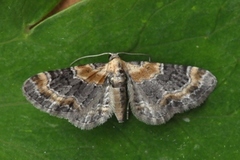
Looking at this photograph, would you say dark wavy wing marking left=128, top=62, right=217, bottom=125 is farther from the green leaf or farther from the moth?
the green leaf

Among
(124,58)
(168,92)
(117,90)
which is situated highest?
(124,58)

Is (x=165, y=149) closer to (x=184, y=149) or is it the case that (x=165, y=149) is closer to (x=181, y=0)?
(x=184, y=149)

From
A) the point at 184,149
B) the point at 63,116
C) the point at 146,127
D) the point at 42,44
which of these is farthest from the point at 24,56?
the point at 184,149

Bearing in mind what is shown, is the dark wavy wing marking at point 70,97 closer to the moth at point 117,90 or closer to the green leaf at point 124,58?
the moth at point 117,90

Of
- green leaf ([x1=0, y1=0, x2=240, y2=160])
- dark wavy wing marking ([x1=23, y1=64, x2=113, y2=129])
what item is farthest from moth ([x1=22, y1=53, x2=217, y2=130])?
green leaf ([x1=0, y1=0, x2=240, y2=160])

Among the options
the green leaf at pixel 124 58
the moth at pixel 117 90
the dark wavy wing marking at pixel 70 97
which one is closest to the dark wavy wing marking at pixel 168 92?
the moth at pixel 117 90

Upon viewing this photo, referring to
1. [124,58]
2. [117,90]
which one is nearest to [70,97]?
[117,90]

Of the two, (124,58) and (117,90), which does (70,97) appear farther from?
(124,58)

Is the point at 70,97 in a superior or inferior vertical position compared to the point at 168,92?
superior
